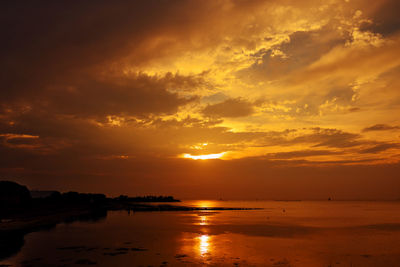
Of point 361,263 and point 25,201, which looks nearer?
point 361,263

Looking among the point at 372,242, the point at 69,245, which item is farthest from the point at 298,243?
the point at 69,245

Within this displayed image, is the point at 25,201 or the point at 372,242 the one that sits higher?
the point at 25,201

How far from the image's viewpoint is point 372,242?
43.0m

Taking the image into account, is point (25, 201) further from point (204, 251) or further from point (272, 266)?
point (272, 266)

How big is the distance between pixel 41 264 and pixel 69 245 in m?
10.7

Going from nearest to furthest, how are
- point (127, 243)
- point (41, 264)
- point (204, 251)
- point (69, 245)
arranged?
point (41, 264) → point (204, 251) → point (69, 245) → point (127, 243)

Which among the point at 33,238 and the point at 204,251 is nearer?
the point at 204,251

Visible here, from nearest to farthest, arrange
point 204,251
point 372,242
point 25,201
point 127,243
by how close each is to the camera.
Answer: point 204,251
point 127,243
point 372,242
point 25,201

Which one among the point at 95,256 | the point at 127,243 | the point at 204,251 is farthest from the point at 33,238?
the point at 204,251

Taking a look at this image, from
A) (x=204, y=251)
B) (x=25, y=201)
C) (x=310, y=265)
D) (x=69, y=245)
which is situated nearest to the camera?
(x=310, y=265)

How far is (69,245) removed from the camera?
119 feet

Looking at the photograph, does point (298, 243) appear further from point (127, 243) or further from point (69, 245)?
point (69, 245)

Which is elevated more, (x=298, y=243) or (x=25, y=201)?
(x=25, y=201)

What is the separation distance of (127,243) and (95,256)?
9384mm
